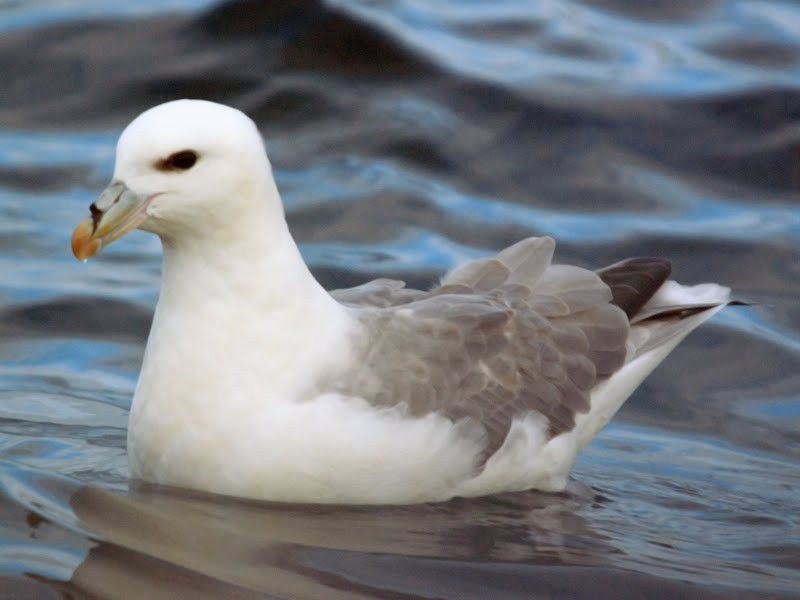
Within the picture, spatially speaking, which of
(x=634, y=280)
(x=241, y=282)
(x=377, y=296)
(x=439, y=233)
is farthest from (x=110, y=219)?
(x=439, y=233)

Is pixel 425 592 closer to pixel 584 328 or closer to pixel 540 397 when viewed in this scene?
pixel 540 397

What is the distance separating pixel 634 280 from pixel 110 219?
2372 mm

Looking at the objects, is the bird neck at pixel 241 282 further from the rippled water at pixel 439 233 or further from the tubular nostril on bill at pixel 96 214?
the rippled water at pixel 439 233

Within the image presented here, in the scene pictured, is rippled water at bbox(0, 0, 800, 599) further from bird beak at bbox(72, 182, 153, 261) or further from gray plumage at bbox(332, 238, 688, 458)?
bird beak at bbox(72, 182, 153, 261)

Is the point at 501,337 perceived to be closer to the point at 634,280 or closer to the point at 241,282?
the point at 634,280

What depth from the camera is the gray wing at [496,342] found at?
5535 mm

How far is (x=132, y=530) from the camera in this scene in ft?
17.0

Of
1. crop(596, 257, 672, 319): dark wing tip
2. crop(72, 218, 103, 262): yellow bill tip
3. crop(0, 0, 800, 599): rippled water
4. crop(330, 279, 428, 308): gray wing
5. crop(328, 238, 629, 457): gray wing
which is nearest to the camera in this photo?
crop(72, 218, 103, 262): yellow bill tip

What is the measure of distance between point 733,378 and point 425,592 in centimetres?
319

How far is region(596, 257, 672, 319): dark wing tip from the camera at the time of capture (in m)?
6.51

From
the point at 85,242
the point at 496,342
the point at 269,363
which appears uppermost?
the point at 85,242

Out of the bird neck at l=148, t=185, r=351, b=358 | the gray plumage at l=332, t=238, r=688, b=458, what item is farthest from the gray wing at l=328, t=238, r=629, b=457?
the bird neck at l=148, t=185, r=351, b=358

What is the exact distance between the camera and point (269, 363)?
5.21m

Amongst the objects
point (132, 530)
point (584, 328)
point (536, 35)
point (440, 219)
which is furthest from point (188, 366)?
point (536, 35)
